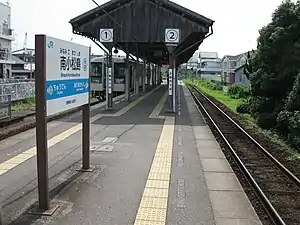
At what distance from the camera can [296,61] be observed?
15586mm

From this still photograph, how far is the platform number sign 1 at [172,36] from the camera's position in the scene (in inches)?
559

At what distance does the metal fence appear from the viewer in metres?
16.3

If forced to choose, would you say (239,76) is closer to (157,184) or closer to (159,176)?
(159,176)

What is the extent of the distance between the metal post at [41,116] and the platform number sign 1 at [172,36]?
1043cm

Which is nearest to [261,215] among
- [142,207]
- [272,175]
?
[142,207]

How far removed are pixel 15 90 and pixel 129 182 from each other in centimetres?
1349

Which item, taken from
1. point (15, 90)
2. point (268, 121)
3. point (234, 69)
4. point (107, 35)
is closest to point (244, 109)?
point (268, 121)

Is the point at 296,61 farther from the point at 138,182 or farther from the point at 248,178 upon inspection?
the point at 138,182

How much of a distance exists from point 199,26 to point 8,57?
29.2 meters

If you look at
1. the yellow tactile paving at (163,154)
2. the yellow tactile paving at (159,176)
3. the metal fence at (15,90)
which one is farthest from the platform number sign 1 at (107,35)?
the yellow tactile paving at (159,176)

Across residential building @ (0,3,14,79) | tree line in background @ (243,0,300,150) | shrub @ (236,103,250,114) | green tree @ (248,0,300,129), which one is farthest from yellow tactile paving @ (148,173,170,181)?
residential building @ (0,3,14,79)

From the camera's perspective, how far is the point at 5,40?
130ft

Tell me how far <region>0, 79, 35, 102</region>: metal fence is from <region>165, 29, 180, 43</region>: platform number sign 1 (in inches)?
258

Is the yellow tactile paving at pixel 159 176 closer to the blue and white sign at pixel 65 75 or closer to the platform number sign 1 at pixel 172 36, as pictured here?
the blue and white sign at pixel 65 75
